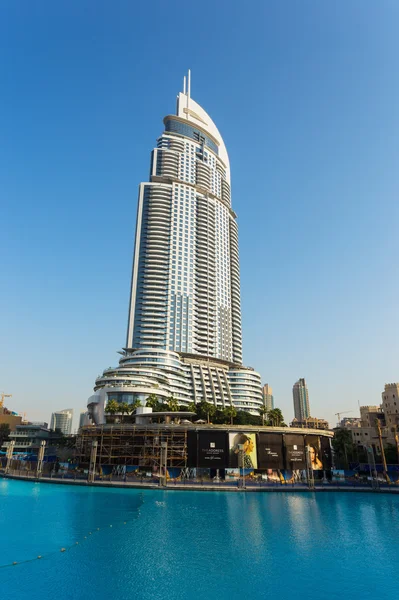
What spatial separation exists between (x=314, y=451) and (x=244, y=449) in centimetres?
1889

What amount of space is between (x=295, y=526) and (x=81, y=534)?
25891 millimetres

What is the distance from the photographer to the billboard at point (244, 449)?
86312mm

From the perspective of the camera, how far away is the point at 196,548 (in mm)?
39625

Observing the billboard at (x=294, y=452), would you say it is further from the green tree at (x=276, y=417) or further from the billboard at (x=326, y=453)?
the green tree at (x=276, y=417)

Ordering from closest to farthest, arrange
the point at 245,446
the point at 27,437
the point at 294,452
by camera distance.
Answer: the point at 245,446 < the point at 294,452 < the point at 27,437

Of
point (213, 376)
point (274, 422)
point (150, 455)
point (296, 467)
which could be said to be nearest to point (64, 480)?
point (150, 455)

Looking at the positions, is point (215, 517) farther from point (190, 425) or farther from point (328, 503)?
point (190, 425)

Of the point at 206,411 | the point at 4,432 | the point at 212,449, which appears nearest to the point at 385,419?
the point at 206,411

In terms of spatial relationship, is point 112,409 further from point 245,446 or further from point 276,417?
point 276,417

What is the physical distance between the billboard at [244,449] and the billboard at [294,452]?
810cm

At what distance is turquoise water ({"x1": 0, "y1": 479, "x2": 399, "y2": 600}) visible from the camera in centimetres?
3081

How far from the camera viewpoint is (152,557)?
36.8m

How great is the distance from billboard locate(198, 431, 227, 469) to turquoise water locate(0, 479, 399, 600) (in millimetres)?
20570

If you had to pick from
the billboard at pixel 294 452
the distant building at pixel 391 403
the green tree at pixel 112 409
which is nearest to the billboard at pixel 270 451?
the billboard at pixel 294 452
